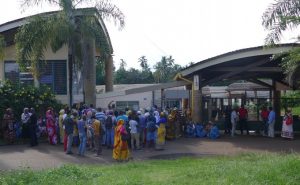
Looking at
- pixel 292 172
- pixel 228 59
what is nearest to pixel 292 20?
pixel 292 172

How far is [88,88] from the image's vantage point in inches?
843

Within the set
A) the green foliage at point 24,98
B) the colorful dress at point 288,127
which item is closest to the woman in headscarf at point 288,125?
the colorful dress at point 288,127

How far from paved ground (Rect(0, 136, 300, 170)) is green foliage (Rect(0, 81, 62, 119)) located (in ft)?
6.36

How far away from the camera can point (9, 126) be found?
63.1 feet

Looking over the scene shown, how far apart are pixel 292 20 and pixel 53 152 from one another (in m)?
9.07

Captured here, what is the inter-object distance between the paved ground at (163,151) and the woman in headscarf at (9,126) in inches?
25.0

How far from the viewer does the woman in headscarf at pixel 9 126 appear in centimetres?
1916

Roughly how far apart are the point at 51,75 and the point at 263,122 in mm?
10670

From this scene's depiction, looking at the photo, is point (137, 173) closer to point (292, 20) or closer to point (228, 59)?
point (292, 20)


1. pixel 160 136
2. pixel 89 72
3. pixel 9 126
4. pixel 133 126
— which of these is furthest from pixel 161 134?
pixel 9 126

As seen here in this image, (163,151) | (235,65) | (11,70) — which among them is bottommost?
(163,151)

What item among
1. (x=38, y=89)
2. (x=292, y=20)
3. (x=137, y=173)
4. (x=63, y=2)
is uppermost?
(x=63, y=2)

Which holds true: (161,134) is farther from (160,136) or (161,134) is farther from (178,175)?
(178,175)

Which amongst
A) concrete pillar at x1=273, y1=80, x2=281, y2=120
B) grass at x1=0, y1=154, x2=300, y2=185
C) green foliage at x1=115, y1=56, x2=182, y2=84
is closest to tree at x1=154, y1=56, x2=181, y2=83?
green foliage at x1=115, y1=56, x2=182, y2=84
